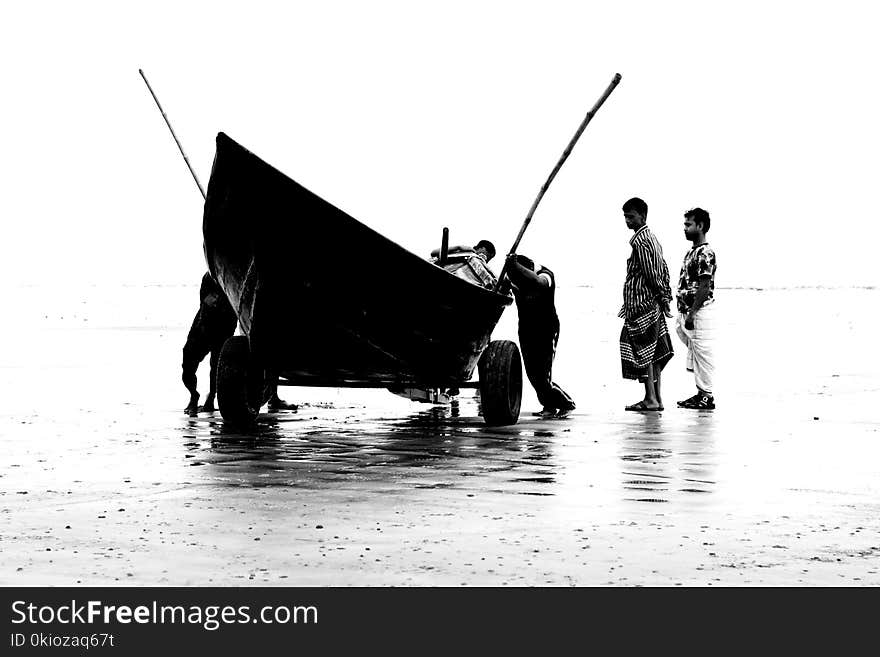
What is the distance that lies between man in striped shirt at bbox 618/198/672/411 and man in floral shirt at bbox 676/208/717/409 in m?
0.31

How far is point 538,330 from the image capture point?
40.1 ft

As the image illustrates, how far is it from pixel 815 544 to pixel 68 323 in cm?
2731

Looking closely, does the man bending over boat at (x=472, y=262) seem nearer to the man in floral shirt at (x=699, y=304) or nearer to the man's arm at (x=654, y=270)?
the man's arm at (x=654, y=270)

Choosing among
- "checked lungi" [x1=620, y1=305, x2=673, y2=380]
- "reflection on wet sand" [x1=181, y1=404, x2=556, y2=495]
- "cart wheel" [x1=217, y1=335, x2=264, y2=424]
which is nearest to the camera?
"reflection on wet sand" [x1=181, y1=404, x2=556, y2=495]

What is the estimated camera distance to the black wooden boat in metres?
9.30

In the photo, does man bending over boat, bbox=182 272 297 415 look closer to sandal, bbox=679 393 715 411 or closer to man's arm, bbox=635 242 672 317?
man's arm, bbox=635 242 672 317

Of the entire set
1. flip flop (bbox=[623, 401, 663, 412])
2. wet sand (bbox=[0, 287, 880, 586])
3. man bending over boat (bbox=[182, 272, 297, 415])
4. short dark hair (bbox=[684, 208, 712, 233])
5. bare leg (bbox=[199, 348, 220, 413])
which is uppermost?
short dark hair (bbox=[684, 208, 712, 233])

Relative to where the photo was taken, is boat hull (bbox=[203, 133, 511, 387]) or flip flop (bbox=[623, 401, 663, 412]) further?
flip flop (bbox=[623, 401, 663, 412])

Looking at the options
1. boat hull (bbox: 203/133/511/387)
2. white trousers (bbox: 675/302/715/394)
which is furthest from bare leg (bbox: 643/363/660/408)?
boat hull (bbox: 203/133/511/387)

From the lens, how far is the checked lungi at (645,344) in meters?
12.5

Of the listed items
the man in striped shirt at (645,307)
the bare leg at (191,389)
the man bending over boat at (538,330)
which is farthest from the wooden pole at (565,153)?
the bare leg at (191,389)

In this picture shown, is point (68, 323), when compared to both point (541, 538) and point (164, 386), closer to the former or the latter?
point (164, 386)

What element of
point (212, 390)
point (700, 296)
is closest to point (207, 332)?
point (212, 390)

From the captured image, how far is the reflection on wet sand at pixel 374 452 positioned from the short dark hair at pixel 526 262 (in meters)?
1.47
